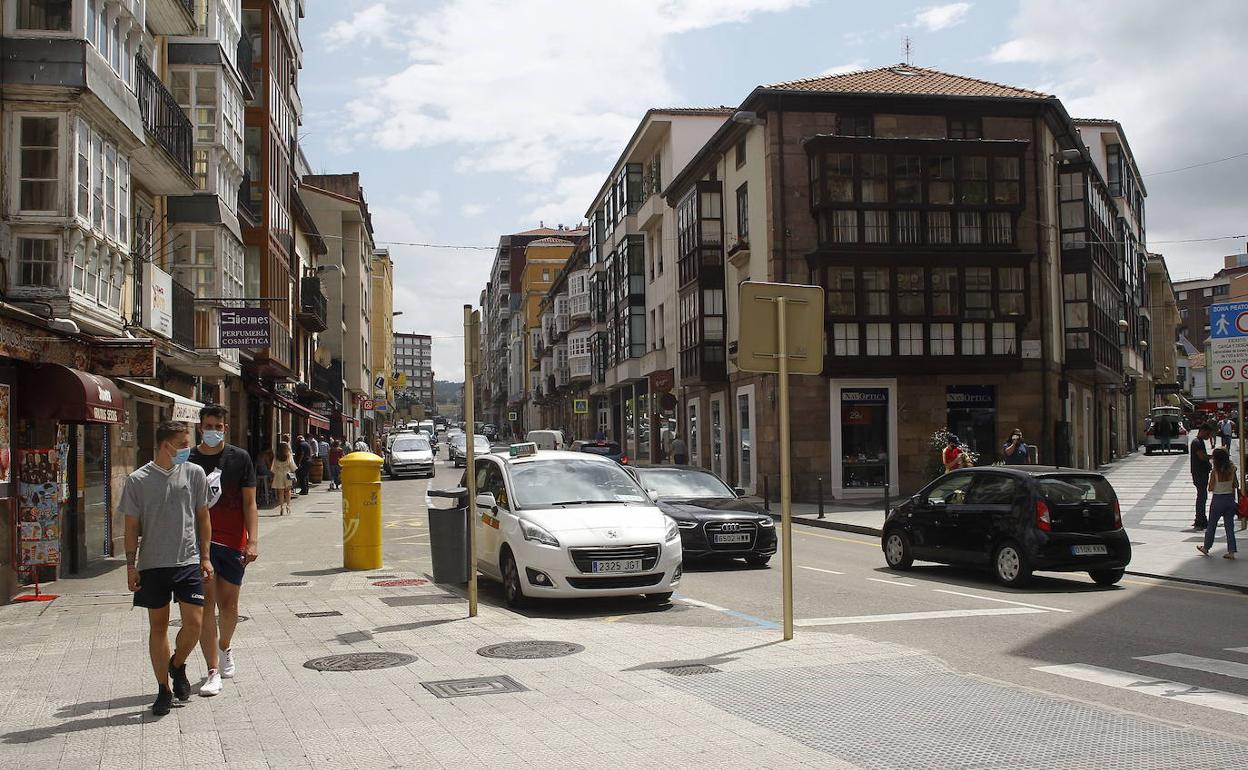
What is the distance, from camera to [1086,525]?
14.4m

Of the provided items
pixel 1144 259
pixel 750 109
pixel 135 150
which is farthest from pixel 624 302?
pixel 135 150

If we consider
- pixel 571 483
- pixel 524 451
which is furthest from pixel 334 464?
pixel 571 483

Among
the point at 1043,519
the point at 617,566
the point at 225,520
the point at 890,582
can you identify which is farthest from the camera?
the point at 890,582

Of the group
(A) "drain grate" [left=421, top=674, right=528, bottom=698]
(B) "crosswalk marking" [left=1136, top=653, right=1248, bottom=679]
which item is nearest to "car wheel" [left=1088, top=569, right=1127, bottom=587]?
(B) "crosswalk marking" [left=1136, top=653, right=1248, bottom=679]

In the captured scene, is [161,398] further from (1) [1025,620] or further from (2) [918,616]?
(1) [1025,620]

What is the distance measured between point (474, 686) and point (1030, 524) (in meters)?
8.74

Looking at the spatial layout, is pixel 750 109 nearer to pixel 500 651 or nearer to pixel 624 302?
pixel 624 302

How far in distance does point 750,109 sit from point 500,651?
3024cm

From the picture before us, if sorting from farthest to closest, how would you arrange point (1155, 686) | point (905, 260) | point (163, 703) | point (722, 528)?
point (905, 260)
point (722, 528)
point (1155, 686)
point (163, 703)

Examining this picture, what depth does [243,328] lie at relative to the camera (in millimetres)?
24469

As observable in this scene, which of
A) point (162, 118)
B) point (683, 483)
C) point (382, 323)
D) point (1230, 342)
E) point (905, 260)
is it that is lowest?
point (683, 483)

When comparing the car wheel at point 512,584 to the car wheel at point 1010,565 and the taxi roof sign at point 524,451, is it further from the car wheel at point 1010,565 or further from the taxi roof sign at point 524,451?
the car wheel at point 1010,565

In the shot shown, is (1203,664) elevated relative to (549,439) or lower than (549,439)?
lower

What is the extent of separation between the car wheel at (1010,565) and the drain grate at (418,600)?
672 cm
